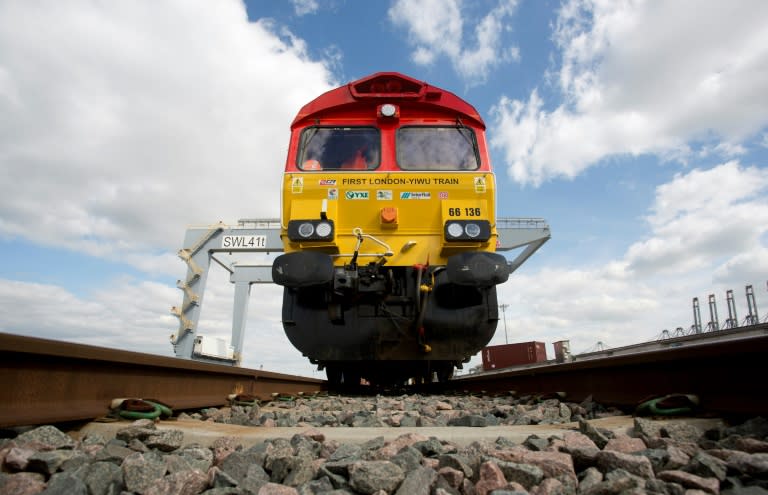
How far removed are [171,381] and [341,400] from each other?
5.95 ft

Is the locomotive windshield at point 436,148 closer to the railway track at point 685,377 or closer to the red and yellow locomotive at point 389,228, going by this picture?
the red and yellow locomotive at point 389,228

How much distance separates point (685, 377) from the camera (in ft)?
7.75

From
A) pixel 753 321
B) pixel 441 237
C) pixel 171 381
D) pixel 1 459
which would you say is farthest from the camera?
pixel 753 321

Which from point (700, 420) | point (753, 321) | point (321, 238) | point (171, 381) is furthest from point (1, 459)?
point (753, 321)

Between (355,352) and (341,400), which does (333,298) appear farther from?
(341,400)

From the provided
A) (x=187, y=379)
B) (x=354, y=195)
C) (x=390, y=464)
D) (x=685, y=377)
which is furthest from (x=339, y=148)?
(x=390, y=464)

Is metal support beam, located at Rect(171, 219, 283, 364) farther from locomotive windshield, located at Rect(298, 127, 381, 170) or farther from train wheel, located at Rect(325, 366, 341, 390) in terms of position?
locomotive windshield, located at Rect(298, 127, 381, 170)

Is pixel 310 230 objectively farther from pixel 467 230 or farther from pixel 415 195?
pixel 467 230

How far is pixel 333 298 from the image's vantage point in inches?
167

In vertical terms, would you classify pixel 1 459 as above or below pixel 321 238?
below

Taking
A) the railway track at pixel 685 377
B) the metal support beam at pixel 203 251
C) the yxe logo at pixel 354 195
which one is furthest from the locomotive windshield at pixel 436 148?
the metal support beam at pixel 203 251

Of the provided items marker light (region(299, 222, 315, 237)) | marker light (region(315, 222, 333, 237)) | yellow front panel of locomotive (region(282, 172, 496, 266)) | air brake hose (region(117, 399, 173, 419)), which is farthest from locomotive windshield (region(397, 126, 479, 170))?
air brake hose (region(117, 399, 173, 419))

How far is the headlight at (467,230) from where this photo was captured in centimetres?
433

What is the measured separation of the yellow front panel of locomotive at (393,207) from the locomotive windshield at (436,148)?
7.2 inches
